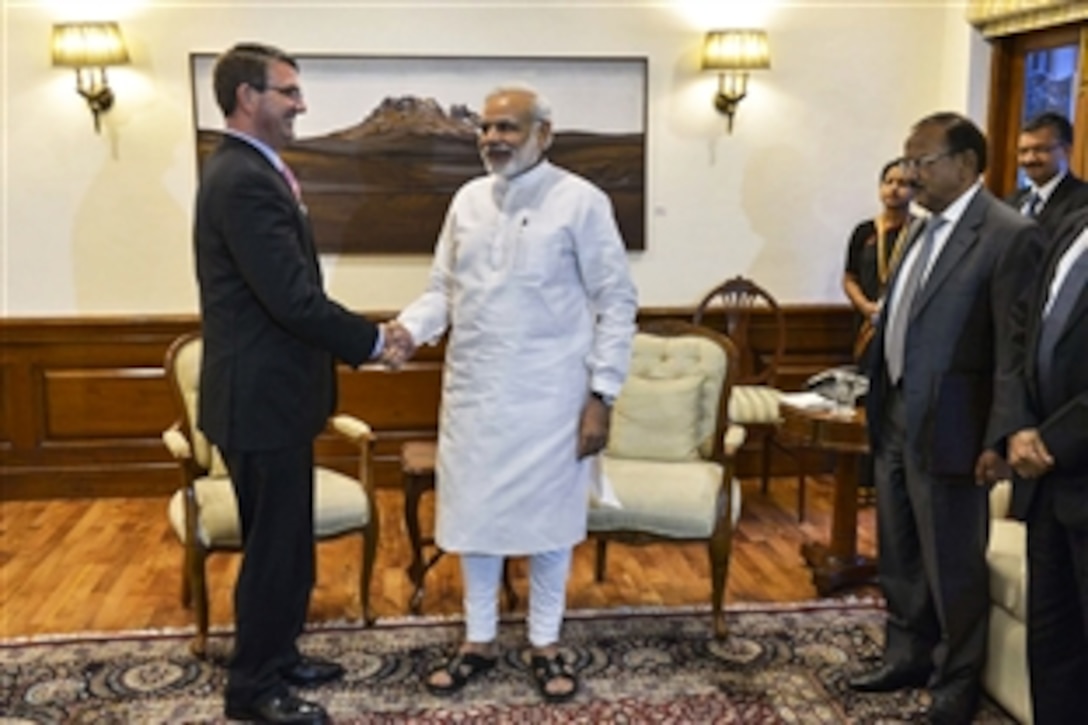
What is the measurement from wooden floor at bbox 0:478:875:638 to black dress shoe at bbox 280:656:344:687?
43 centimetres

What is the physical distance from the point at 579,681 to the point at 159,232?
9.16 feet

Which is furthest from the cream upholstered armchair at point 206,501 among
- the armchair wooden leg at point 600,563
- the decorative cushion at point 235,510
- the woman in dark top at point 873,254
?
the woman in dark top at point 873,254

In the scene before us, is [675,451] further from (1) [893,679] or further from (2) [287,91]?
(2) [287,91]

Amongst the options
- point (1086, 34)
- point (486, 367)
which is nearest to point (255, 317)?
point (486, 367)

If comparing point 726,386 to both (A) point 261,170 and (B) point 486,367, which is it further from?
(A) point 261,170

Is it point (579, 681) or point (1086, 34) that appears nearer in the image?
point (579, 681)

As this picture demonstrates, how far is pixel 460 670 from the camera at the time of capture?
2820mm

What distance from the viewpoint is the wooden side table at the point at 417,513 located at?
3.30 m

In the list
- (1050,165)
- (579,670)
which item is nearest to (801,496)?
(1050,165)

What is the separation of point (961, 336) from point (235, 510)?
76.8 inches

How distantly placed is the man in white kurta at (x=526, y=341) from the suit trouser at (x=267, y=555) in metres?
0.38

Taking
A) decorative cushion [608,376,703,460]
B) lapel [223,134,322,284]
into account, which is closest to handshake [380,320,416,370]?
lapel [223,134,322,284]

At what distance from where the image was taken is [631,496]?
311 cm

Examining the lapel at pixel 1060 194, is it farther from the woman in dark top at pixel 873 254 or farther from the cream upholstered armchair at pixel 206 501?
the cream upholstered armchair at pixel 206 501
